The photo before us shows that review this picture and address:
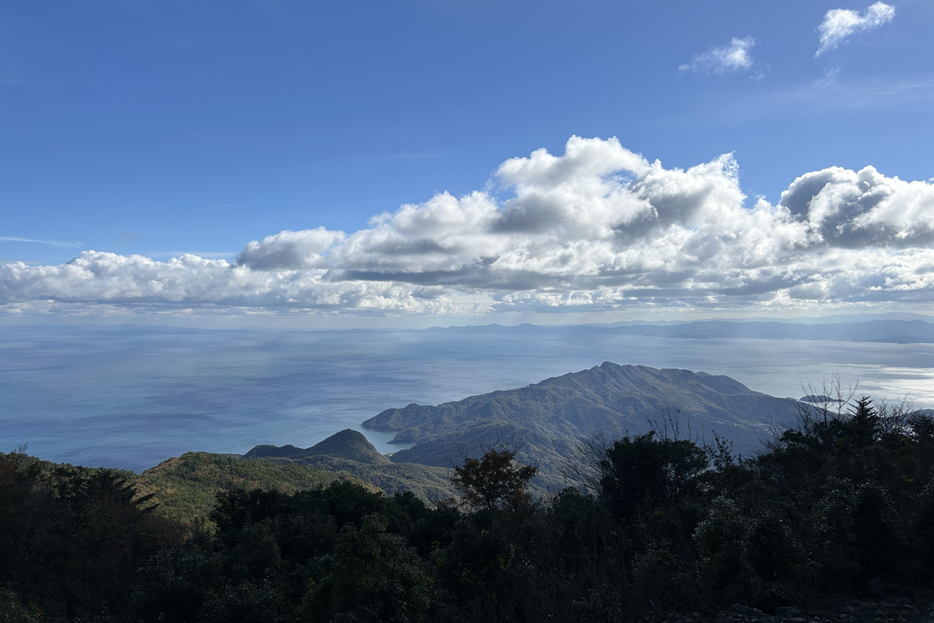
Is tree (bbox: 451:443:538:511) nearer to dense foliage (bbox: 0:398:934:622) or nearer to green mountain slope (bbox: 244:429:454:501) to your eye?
dense foliage (bbox: 0:398:934:622)

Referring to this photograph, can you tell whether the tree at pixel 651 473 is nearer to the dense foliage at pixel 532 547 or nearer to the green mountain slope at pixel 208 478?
the dense foliage at pixel 532 547

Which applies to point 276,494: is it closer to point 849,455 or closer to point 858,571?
point 858,571

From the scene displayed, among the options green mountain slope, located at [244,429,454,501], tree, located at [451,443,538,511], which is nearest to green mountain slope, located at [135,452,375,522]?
green mountain slope, located at [244,429,454,501]

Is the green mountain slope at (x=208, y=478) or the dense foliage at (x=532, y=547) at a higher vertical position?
the dense foliage at (x=532, y=547)

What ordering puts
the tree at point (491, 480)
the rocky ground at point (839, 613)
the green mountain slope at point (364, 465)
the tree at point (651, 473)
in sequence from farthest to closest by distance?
the green mountain slope at point (364, 465) < the tree at point (491, 480) < the tree at point (651, 473) < the rocky ground at point (839, 613)

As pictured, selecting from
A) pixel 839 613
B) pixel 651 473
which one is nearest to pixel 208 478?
pixel 651 473

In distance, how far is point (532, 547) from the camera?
12211mm

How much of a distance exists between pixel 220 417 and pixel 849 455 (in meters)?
225

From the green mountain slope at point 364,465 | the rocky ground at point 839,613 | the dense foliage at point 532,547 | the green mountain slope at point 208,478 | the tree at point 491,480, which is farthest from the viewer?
the green mountain slope at point 364,465

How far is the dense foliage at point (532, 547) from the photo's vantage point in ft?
25.8

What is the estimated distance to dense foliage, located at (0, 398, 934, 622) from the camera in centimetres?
786

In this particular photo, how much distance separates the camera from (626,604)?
7672mm

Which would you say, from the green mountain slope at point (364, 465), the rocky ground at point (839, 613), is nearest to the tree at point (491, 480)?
the rocky ground at point (839, 613)

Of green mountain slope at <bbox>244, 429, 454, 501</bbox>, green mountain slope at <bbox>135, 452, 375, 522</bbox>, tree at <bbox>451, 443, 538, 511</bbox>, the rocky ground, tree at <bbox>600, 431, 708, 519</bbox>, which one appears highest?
the rocky ground
